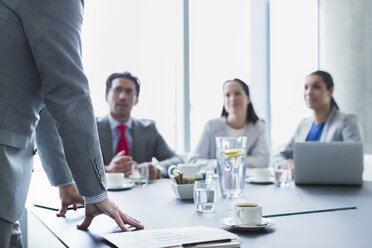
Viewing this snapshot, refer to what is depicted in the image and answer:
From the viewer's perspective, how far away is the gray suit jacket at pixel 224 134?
358 cm

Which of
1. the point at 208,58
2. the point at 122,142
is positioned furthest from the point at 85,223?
the point at 208,58

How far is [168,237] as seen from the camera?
1077mm

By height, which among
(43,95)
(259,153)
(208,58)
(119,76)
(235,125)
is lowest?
(259,153)

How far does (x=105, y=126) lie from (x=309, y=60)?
10.5 ft

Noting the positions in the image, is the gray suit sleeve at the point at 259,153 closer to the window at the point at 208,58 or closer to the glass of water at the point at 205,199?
the window at the point at 208,58

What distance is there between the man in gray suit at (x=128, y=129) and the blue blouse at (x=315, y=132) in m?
1.32

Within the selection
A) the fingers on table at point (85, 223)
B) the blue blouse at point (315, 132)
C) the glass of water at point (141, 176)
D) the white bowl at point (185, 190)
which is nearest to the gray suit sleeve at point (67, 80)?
the fingers on table at point (85, 223)

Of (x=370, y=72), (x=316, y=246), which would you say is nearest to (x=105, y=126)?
(x=316, y=246)

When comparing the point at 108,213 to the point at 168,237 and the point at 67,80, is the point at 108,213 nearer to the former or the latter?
the point at 168,237

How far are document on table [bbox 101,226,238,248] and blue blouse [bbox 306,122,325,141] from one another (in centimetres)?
288

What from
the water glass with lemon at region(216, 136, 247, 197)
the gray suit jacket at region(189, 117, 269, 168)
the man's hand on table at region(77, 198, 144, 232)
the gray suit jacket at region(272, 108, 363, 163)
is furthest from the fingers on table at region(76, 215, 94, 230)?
the gray suit jacket at region(272, 108, 363, 163)

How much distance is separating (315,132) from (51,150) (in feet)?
9.56

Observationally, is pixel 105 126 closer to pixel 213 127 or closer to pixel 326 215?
pixel 213 127

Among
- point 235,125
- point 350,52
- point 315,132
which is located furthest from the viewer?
point 350,52
